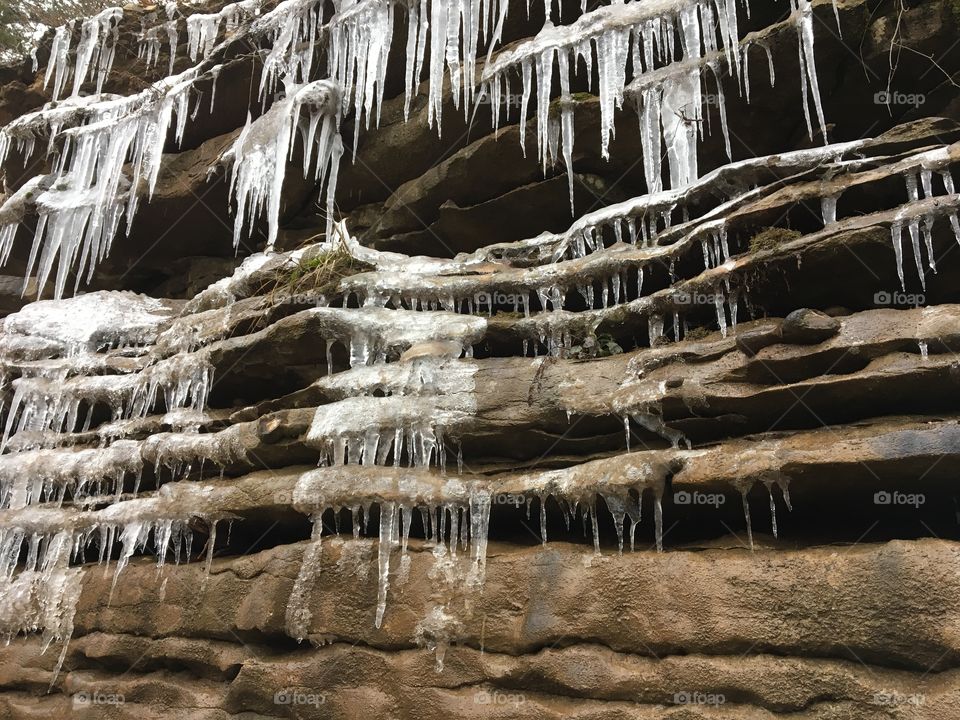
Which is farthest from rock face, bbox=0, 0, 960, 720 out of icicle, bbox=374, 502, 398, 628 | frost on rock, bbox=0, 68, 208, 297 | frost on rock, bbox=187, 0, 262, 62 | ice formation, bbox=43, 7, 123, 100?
ice formation, bbox=43, 7, 123, 100

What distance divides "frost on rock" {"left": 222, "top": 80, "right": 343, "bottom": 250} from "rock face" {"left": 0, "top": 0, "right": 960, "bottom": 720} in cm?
4

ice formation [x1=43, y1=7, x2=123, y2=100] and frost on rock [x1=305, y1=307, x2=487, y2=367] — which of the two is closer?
frost on rock [x1=305, y1=307, x2=487, y2=367]

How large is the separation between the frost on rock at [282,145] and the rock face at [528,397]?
0.15 ft

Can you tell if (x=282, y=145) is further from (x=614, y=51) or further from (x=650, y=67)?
(x=650, y=67)

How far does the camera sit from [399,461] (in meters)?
4.72

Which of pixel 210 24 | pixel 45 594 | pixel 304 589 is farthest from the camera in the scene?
pixel 210 24

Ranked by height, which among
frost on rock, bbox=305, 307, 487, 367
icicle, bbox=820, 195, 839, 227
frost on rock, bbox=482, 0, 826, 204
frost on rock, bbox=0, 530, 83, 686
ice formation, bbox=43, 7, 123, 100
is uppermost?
ice formation, bbox=43, 7, 123, 100

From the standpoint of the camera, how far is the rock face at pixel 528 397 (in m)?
3.57

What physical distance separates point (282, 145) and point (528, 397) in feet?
15.3

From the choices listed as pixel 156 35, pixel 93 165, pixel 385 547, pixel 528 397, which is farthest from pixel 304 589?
pixel 156 35

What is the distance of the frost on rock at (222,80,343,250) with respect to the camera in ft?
25.1

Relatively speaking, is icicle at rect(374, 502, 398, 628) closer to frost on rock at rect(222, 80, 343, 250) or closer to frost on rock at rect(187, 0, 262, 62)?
frost on rock at rect(222, 80, 343, 250)

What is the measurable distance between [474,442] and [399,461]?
1.75ft

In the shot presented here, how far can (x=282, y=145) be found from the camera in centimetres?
760
